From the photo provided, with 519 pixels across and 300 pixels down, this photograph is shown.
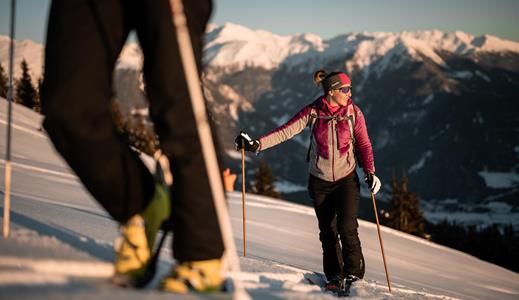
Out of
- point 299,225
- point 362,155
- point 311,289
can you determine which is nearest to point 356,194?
point 362,155

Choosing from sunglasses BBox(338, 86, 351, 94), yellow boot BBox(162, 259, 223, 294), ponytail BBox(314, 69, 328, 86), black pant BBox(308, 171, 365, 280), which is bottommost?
black pant BBox(308, 171, 365, 280)

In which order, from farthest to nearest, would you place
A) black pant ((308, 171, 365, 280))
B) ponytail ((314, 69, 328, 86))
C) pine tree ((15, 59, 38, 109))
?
1. pine tree ((15, 59, 38, 109))
2. ponytail ((314, 69, 328, 86))
3. black pant ((308, 171, 365, 280))

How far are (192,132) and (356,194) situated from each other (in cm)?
333

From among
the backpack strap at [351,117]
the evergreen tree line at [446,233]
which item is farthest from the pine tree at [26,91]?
the backpack strap at [351,117]

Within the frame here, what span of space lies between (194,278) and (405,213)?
182ft

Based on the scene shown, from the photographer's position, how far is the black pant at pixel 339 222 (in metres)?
4.75

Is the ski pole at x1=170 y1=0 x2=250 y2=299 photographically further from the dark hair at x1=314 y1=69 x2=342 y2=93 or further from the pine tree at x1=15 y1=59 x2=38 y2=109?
the pine tree at x1=15 y1=59 x2=38 y2=109

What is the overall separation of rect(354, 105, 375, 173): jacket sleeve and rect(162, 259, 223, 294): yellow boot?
133 inches

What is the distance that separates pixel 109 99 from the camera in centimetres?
190

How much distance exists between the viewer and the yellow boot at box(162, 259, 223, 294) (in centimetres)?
193

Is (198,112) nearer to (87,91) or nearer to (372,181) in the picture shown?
(87,91)

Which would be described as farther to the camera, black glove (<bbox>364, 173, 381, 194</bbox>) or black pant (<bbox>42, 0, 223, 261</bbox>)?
black glove (<bbox>364, 173, 381, 194</bbox>)

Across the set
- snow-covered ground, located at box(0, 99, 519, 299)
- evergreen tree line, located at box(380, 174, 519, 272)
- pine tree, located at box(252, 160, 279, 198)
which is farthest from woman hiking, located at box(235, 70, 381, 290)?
evergreen tree line, located at box(380, 174, 519, 272)

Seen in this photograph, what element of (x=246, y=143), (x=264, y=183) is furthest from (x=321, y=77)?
(x=264, y=183)
